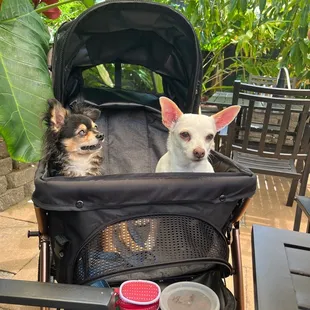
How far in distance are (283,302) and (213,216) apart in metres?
0.29

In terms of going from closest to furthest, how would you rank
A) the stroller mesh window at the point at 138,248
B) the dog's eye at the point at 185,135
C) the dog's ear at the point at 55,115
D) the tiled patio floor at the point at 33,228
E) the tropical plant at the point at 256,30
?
the stroller mesh window at the point at 138,248, the dog's ear at the point at 55,115, the dog's eye at the point at 185,135, the tiled patio floor at the point at 33,228, the tropical plant at the point at 256,30

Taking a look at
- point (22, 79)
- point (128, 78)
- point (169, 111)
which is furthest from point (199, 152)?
point (128, 78)

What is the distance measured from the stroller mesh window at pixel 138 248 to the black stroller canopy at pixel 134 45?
74cm

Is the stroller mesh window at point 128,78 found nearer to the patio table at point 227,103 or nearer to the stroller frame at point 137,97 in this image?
the stroller frame at point 137,97

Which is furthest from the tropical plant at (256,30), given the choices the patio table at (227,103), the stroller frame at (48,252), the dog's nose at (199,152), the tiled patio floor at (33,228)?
the stroller frame at (48,252)

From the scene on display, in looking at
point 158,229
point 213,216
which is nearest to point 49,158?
point 158,229

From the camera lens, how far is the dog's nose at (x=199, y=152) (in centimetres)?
120

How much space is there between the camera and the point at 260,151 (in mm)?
2328

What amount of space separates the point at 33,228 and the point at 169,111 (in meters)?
1.30

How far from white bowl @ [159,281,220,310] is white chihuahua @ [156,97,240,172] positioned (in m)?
0.46

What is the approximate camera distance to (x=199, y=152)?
1.20 metres

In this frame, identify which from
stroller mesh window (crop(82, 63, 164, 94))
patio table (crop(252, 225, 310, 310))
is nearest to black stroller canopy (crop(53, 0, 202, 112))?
stroller mesh window (crop(82, 63, 164, 94))

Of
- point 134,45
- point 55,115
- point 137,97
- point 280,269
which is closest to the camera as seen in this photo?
point 280,269

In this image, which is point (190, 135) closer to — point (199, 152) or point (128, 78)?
point (199, 152)
